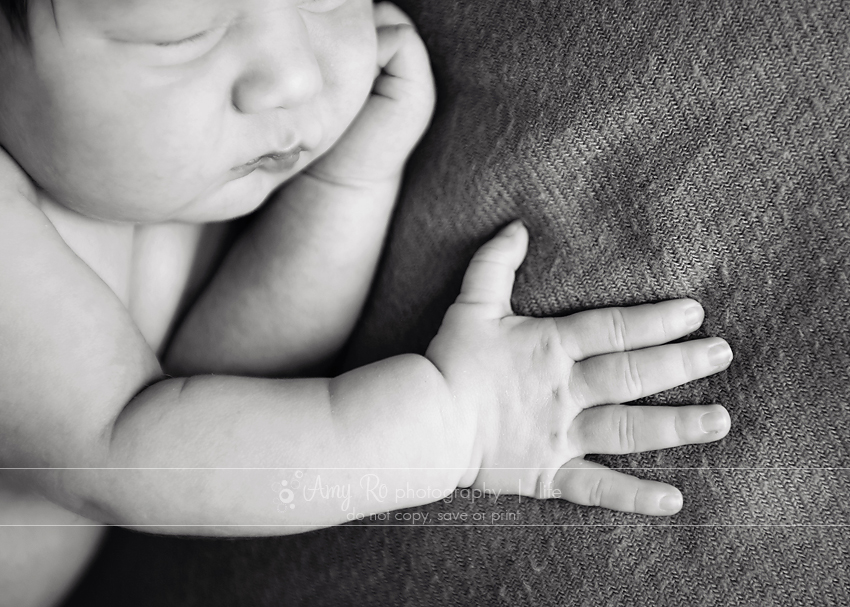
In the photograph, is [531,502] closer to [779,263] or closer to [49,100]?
[779,263]

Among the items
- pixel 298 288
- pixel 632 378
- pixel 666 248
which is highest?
pixel 666 248

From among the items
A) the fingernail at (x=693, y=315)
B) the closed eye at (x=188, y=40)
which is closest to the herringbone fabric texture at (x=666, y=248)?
the fingernail at (x=693, y=315)

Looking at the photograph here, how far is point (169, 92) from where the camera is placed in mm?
510

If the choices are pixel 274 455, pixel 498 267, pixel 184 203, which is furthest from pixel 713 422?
pixel 184 203

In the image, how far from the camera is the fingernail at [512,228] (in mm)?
621

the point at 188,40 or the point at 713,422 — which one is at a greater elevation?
the point at 188,40

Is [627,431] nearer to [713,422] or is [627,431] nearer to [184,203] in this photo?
[713,422]

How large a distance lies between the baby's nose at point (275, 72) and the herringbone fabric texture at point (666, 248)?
0.56ft

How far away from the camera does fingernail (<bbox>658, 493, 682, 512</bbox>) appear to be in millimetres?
546

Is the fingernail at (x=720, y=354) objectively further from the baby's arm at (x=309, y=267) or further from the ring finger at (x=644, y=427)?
the baby's arm at (x=309, y=267)

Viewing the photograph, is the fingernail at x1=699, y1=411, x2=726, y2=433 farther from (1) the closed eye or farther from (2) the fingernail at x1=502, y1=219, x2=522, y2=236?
(1) the closed eye

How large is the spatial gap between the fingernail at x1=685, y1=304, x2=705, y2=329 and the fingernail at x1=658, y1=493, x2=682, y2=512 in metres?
0.13

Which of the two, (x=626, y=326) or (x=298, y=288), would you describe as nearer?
(x=626, y=326)

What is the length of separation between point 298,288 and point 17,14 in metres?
0.37
